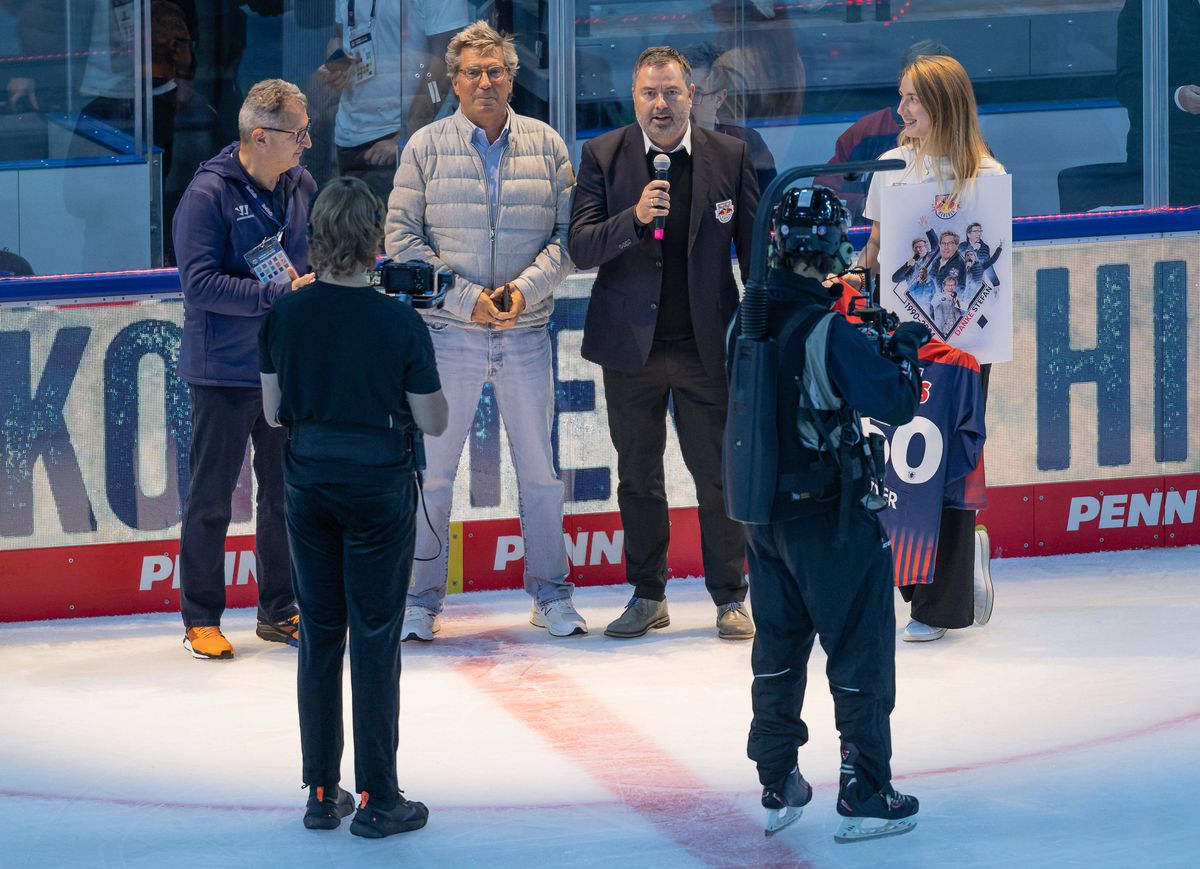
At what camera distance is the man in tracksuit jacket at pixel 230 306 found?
5.07 metres

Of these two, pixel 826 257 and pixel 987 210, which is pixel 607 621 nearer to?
pixel 987 210

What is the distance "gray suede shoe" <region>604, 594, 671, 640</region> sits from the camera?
5.38 meters

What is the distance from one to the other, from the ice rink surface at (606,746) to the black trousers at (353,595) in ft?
0.71

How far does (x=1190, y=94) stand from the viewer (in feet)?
20.8

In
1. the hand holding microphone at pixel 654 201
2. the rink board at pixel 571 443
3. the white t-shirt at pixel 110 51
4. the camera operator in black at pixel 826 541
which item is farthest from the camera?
the white t-shirt at pixel 110 51

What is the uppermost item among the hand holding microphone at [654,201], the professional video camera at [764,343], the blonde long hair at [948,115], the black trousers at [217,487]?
the blonde long hair at [948,115]

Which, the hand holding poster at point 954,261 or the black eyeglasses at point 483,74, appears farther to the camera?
the black eyeglasses at point 483,74

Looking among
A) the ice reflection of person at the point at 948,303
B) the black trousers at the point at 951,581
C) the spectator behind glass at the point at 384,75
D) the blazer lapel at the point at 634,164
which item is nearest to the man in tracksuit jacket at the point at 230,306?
the spectator behind glass at the point at 384,75

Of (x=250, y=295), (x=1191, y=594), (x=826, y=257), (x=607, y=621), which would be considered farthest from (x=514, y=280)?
(x=1191, y=594)

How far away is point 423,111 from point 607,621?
1913mm

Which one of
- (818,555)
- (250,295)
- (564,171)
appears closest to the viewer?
(818,555)

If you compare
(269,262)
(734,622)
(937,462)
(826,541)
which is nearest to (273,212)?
(269,262)

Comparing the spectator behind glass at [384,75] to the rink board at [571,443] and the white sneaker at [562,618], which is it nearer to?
the rink board at [571,443]

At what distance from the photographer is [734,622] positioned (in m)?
5.33
